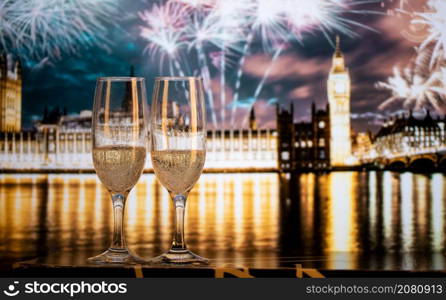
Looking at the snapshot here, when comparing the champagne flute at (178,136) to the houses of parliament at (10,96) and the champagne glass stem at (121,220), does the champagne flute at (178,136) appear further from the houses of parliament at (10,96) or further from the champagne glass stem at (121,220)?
the houses of parliament at (10,96)

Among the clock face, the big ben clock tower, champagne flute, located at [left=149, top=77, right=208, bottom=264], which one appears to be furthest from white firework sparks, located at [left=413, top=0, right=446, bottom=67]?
champagne flute, located at [left=149, top=77, right=208, bottom=264]

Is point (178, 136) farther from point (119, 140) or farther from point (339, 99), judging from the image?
point (339, 99)

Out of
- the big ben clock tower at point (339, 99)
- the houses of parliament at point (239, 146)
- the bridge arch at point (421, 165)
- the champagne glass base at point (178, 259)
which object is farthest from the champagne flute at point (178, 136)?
the big ben clock tower at point (339, 99)

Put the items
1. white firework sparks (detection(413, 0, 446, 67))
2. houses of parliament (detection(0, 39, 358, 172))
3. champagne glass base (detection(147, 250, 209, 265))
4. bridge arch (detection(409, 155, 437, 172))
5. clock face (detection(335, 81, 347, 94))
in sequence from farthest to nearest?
clock face (detection(335, 81, 347, 94)), houses of parliament (detection(0, 39, 358, 172)), bridge arch (detection(409, 155, 437, 172)), white firework sparks (detection(413, 0, 446, 67)), champagne glass base (detection(147, 250, 209, 265))

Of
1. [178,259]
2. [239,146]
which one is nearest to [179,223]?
[178,259]

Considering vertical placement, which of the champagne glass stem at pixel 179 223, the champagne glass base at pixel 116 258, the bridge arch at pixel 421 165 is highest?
the bridge arch at pixel 421 165

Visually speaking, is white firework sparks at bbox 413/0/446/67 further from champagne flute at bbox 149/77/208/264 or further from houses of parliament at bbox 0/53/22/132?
houses of parliament at bbox 0/53/22/132

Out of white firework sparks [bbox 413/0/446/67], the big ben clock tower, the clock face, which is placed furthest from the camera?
the clock face
